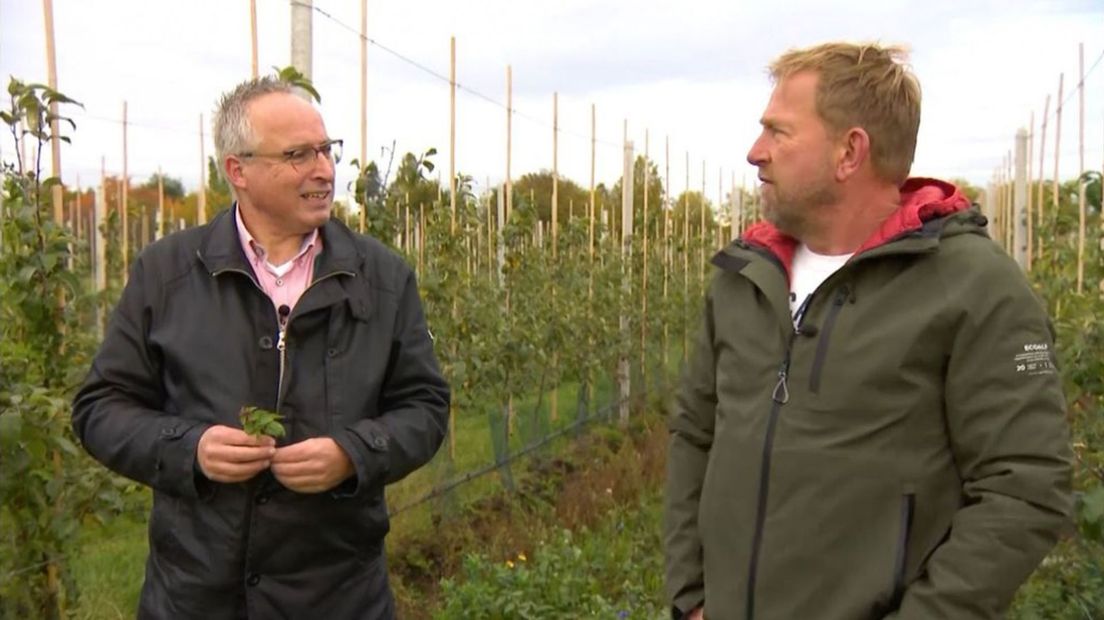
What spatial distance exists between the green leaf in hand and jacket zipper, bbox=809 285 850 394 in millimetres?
991

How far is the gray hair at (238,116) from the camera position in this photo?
2455 millimetres

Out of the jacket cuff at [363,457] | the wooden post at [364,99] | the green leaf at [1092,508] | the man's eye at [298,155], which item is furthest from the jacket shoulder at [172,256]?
the wooden post at [364,99]

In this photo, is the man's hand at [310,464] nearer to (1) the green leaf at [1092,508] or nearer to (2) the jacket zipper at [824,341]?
(2) the jacket zipper at [824,341]

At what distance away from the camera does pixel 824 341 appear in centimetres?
194

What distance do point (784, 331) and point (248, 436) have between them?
1.03 metres

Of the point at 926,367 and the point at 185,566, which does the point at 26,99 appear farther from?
the point at 926,367

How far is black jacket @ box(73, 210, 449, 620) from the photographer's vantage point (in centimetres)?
231

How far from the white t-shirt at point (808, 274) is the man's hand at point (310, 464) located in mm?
943

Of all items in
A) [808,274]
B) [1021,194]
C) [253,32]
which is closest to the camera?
[808,274]

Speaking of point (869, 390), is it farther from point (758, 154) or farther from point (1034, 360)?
point (758, 154)

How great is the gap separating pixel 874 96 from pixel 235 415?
4.54 ft

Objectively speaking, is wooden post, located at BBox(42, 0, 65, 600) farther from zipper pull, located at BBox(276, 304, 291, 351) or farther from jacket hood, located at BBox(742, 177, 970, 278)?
jacket hood, located at BBox(742, 177, 970, 278)

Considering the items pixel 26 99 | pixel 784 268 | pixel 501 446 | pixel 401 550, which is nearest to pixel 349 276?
pixel 784 268

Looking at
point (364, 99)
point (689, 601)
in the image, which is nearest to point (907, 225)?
point (689, 601)
